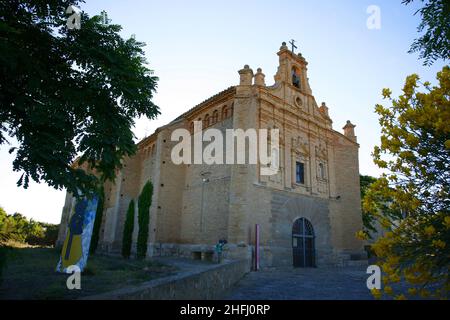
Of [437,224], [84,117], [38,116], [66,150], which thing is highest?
[84,117]

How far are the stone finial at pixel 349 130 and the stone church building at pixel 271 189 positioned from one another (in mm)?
103

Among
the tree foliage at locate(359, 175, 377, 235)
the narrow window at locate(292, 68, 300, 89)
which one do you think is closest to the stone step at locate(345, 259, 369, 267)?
the tree foliage at locate(359, 175, 377, 235)

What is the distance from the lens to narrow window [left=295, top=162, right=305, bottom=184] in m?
18.1

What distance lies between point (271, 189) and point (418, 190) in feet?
38.3

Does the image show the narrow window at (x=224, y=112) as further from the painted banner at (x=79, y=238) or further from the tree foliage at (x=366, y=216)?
the tree foliage at (x=366, y=216)

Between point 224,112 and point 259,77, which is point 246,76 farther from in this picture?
point 224,112

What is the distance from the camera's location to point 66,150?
5875mm

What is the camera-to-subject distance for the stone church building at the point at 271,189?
15.2 metres

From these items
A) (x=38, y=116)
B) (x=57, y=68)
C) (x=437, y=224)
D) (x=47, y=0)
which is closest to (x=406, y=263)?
(x=437, y=224)

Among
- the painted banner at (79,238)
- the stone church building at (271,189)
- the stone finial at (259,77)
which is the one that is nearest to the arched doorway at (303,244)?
the stone church building at (271,189)
